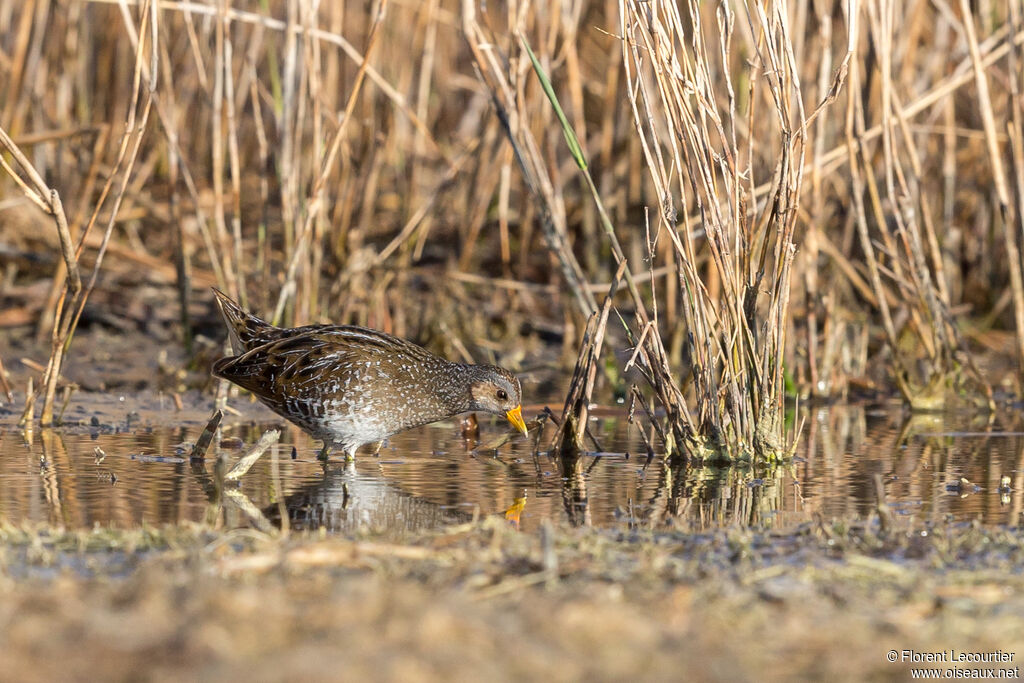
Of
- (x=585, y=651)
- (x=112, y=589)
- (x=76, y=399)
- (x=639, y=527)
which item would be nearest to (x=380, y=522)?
(x=639, y=527)

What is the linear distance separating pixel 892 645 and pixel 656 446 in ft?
11.6

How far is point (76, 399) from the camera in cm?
776

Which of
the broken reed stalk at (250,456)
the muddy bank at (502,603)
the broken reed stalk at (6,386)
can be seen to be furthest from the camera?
the broken reed stalk at (6,386)

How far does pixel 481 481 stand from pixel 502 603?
228 cm

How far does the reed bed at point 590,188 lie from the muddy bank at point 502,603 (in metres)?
1.80

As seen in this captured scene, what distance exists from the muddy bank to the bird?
2.02m

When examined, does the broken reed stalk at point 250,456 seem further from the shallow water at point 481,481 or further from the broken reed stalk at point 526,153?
the broken reed stalk at point 526,153

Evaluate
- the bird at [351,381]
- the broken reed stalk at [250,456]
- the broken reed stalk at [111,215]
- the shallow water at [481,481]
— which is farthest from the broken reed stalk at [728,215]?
the broken reed stalk at [111,215]

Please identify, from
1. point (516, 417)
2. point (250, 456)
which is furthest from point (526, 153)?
point (250, 456)

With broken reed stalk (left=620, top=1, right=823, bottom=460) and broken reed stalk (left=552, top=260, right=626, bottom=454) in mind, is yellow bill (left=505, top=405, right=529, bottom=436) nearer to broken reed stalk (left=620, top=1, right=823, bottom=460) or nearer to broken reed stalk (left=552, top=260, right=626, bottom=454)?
broken reed stalk (left=552, top=260, right=626, bottom=454)

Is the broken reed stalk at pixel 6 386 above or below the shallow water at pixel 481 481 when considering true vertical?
above

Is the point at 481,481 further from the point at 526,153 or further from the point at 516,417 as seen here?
the point at 526,153

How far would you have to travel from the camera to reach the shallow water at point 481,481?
488 centimetres

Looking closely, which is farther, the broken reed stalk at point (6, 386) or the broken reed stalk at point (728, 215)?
the broken reed stalk at point (6, 386)
